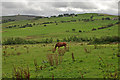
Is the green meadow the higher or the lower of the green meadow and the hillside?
the lower

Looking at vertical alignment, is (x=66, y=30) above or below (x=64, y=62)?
above

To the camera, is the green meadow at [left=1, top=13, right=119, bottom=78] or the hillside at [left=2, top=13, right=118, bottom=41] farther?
the hillside at [left=2, top=13, right=118, bottom=41]

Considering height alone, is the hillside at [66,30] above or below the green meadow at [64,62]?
above

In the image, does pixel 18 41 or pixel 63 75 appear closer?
pixel 63 75

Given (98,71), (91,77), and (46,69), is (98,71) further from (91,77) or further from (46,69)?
(46,69)

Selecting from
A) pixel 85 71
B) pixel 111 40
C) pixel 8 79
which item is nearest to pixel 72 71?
pixel 85 71

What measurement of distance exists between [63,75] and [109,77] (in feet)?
11.2

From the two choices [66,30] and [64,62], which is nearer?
[64,62]

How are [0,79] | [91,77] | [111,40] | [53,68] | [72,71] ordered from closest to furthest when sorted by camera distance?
1. [91,77]
2. [0,79]
3. [72,71]
4. [53,68]
5. [111,40]

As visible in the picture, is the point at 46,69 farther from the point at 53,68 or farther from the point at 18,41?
the point at 18,41

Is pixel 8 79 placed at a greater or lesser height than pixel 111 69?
lesser

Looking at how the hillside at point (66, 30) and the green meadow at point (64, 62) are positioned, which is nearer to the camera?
the green meadow at point (64, 62)

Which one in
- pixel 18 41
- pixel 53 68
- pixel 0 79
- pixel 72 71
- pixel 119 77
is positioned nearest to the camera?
pixel 119 77

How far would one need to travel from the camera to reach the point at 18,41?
173ft
